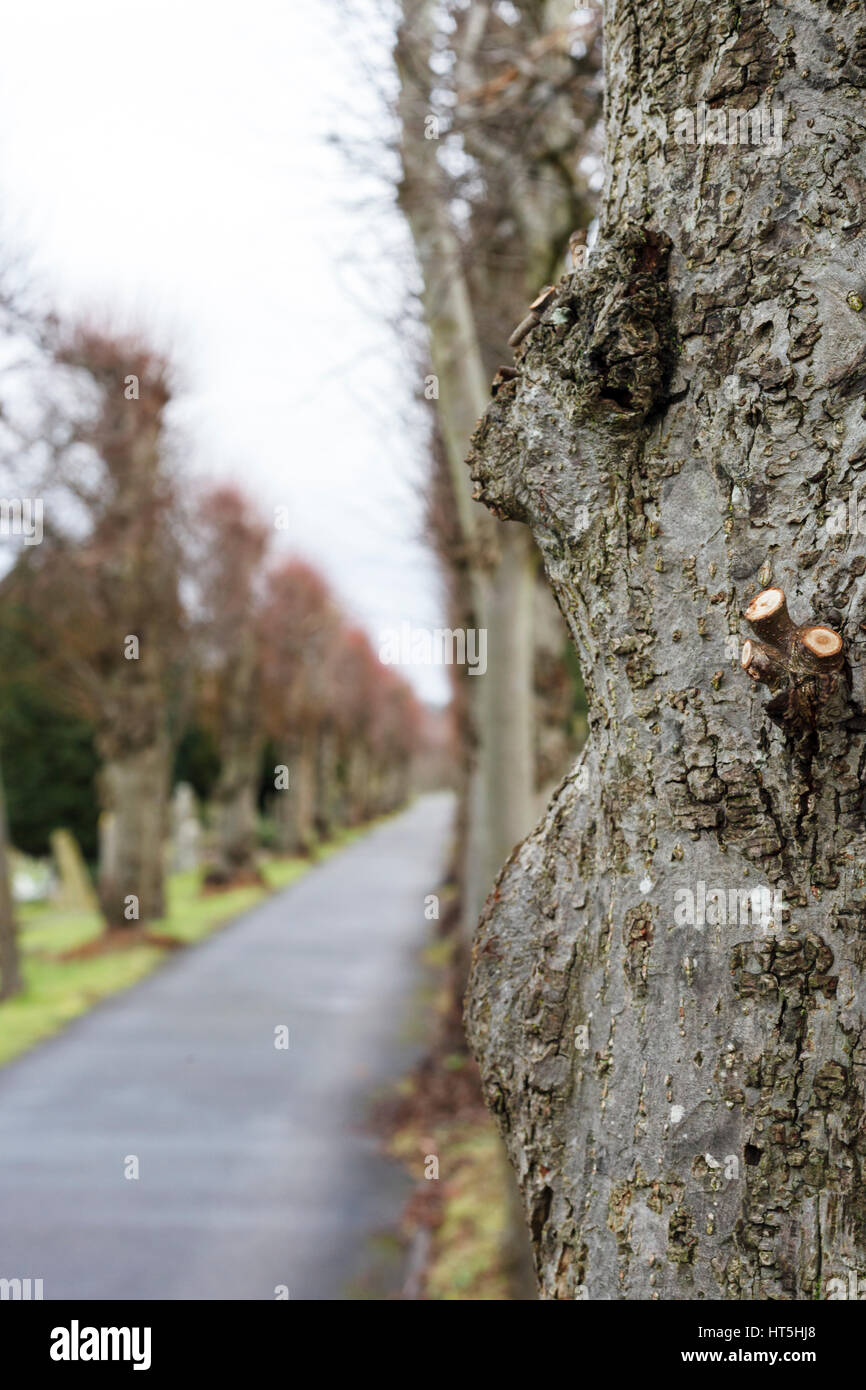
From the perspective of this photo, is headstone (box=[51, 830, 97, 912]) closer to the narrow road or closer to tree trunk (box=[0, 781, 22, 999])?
the narrow road

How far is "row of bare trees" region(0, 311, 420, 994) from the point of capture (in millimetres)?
13758

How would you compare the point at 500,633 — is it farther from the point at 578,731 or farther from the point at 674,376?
the point at 578,731

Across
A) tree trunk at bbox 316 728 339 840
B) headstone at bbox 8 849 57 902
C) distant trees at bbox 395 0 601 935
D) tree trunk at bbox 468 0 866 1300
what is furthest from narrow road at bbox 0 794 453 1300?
tree trunk at bbox 316 728 339 840

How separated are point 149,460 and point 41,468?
4.15 metres

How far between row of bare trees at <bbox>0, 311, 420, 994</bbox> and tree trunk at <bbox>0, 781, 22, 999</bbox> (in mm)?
22

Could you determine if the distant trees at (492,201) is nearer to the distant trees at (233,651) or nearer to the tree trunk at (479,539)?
the tree trunk at (479,539)

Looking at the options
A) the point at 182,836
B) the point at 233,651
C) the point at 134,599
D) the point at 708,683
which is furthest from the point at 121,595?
the point at 708,683

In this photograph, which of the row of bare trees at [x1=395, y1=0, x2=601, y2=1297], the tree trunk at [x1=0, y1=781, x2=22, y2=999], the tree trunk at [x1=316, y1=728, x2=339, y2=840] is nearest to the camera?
the row of bare trees at [x1=395, y1=0, x2=601, y2=1297]

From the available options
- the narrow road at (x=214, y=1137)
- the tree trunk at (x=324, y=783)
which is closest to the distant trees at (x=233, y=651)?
the narrow road at (x=214, y=1137)

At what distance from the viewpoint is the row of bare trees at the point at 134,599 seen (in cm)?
1376

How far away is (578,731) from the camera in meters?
12.4

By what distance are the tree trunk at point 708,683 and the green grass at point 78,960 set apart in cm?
932

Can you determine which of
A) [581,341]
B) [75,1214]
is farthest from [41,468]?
[581,341]

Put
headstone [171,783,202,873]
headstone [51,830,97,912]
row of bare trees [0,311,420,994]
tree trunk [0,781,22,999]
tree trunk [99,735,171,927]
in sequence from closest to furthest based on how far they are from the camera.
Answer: tree trunk [0,781,22,999]
row of bare trees [0,311,420,994]
tree trunk [99,735,171,927]
headstone [51,830,97,912]
headstone [171,783,202,873]
